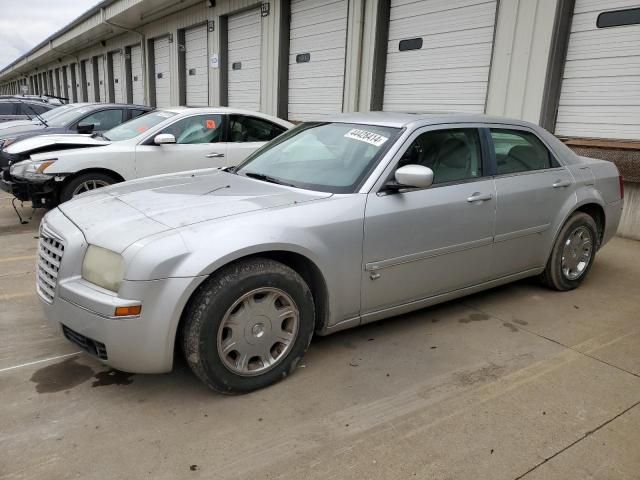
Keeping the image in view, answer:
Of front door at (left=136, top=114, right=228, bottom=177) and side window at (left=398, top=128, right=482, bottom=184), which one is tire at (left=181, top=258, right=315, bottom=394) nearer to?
side window at (left=398, top=128, right=482, bottom=184)

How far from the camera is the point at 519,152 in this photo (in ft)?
13.7

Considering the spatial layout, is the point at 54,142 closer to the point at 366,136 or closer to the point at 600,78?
the point at 366,136

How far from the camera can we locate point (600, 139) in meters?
7.07

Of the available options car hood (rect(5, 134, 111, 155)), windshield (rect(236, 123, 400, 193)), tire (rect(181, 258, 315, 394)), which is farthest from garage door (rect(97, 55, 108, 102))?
tire (rect(181, 258, 315, 394))

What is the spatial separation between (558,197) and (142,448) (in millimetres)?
3657

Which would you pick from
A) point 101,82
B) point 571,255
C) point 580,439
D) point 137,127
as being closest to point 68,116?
point 137,127

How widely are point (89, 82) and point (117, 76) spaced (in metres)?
5.98

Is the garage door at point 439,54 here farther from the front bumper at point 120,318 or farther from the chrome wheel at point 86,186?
the front bumper at point 120,318

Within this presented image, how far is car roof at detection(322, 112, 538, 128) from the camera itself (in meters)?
3.58

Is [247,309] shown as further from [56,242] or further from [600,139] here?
[600,139]

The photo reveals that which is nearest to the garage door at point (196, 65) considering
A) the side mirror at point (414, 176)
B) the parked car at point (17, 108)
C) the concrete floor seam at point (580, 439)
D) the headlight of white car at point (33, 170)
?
the parked car at point (17, 108)

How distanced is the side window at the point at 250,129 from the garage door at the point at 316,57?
3.16 m

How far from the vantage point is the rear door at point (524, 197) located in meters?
3.90

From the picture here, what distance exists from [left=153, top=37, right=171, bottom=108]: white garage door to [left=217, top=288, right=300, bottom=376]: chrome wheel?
18.0 m
